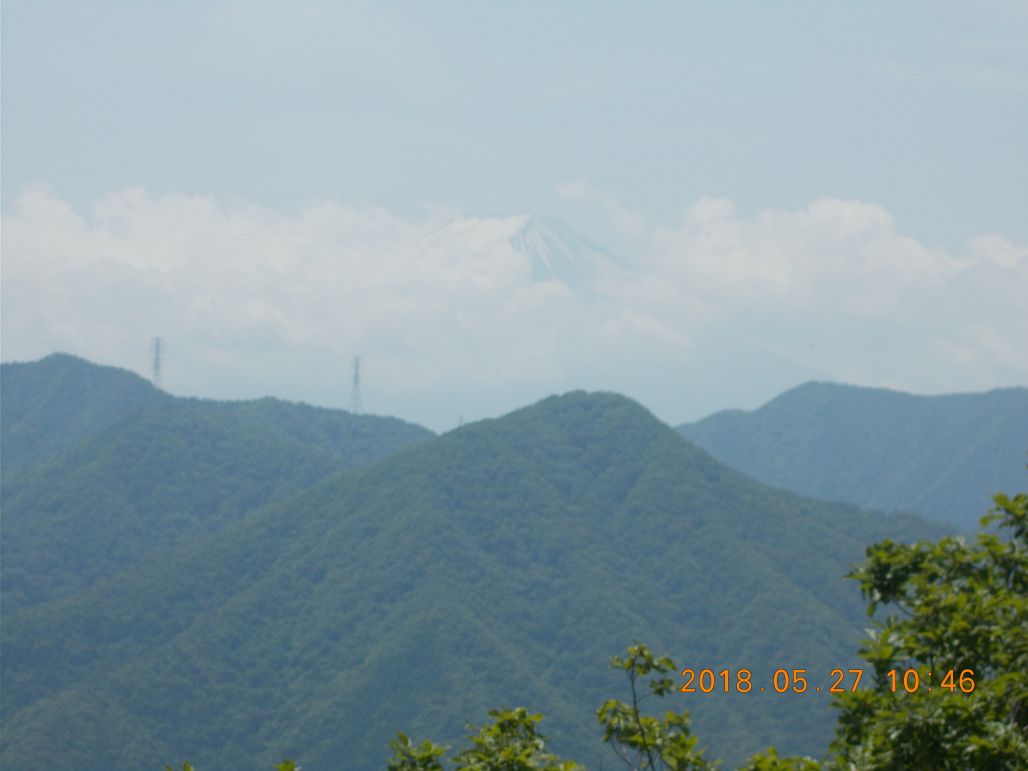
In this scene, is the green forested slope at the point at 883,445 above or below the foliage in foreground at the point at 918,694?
above

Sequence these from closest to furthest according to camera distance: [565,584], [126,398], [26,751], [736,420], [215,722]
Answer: [26,751] < [215,722] < [565,584] < [126,398] < [736,420]

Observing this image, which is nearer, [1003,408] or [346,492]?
[346,492]

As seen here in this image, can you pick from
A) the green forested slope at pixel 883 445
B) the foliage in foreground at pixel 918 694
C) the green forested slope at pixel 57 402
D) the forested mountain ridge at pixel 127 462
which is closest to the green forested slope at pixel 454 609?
the forested mountain ridge at pixel 127 462

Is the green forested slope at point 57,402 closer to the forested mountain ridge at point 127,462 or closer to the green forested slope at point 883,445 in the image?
the forested mountain ridge at point 127,462

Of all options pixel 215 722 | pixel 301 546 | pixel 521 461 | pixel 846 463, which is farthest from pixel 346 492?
pixel 846 463

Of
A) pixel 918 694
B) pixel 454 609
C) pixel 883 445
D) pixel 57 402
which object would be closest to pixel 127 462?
pixel 57 402

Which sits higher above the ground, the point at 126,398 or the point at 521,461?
the point at 126,398

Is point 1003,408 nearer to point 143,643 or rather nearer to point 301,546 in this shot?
point 301,546
